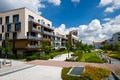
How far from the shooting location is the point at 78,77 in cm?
1493

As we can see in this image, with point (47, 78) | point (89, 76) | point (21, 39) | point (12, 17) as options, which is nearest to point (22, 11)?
point (12, 17)

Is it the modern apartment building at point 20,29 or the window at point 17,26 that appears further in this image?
the window at point 17,26

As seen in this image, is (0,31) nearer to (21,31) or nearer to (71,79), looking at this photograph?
(21,31)

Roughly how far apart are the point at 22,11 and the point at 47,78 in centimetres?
3010

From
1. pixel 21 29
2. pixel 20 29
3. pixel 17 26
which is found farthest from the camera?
pixel 17 26

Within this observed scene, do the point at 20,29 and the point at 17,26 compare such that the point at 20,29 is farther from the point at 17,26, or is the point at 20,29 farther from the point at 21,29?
the point at 17,26

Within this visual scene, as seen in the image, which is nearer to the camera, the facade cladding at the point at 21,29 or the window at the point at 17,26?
Answer: the facade cladding at the point at 21,29

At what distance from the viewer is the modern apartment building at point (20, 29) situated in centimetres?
4209

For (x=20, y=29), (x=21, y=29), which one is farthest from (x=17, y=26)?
(x=21, y=29)

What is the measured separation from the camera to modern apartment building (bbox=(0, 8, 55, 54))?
4209 cm

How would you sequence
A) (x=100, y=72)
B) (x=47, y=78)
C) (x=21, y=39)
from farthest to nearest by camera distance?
(x=21, y=39) < (x=100, y=72) < (x=47, y=78)

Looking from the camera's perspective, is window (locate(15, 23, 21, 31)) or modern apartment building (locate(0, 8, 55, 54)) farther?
window (locate(15, 23, 21, 31))

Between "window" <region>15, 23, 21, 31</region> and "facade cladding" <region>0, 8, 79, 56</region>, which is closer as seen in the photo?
"facade cladding" <region>0, 8, 79, 56</region>

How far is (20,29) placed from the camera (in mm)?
42750
